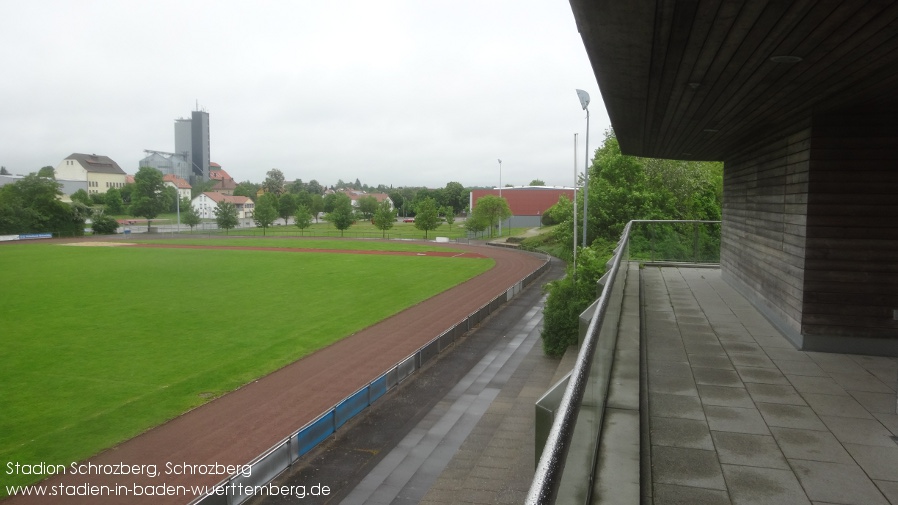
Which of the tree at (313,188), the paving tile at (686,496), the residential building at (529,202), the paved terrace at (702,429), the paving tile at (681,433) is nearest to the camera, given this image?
the paving tile at (686,496)

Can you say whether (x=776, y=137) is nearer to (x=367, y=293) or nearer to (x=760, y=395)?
(x=760, y=395)

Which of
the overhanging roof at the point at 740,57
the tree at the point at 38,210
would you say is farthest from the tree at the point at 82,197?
the overhanging roof at the point at 740,57

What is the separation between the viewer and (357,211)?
121 m

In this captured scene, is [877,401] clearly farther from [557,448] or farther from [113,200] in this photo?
[113,200]

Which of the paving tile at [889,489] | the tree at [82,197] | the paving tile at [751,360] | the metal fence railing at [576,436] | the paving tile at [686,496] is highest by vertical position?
the tree at [82,197]

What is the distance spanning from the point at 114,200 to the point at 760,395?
136m

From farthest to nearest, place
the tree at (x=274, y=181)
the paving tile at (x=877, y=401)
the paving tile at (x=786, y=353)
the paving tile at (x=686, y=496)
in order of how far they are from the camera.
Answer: the tree at (x=274, y=181), the paving tile at (x=786, y=353), the paving tile at (x=877, y=401), the paving tile at (x=686, y=496)

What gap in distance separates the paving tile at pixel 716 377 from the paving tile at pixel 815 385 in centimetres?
54

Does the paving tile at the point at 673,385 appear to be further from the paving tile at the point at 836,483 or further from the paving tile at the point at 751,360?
the paving tile at the point at 836,483

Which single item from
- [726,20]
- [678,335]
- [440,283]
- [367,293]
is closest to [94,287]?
[367,293]

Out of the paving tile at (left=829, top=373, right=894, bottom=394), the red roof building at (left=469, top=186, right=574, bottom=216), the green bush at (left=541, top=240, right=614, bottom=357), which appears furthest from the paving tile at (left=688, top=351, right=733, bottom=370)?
the red roof building at (left=469, top=186, right=574, bottom=216)

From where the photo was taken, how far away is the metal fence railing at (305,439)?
10.4 meters

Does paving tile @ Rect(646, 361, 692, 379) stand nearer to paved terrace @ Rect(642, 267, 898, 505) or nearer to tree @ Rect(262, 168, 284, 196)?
paved terrace @ Rect(642, 267, 898, 505)

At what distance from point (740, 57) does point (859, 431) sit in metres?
3.26
